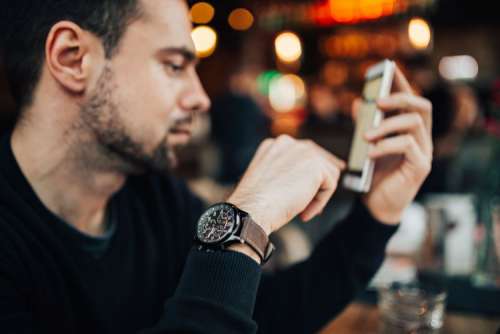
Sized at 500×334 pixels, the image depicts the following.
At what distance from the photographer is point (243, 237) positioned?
0.75 meters

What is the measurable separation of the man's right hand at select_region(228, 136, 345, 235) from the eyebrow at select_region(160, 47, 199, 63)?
314mm

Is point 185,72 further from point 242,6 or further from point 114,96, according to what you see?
point 242,6

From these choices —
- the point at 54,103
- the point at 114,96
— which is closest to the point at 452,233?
the point at 114,96

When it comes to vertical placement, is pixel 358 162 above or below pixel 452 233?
above

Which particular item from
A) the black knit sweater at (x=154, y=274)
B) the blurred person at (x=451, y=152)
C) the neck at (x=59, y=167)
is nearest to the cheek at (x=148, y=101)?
the neck at (x=59, y=167)

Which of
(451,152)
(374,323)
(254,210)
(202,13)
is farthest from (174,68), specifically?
(202,13)

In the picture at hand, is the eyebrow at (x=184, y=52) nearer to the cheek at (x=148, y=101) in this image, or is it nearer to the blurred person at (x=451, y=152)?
the cheek at (x=148, y=101)

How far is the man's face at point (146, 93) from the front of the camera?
3.38ft

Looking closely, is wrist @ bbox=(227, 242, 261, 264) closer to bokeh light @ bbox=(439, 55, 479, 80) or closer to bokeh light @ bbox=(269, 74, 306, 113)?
bokeh light @ bbox=(269, 74, 306, 113)

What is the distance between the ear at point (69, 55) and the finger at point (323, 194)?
56 cm

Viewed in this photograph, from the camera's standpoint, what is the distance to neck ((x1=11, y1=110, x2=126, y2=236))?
1.01 meters

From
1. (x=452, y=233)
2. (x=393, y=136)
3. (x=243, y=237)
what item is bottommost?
(x=452, y=233)

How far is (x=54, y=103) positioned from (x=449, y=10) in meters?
9.03

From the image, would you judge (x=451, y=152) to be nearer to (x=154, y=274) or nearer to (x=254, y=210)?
(x=154, y=274)
